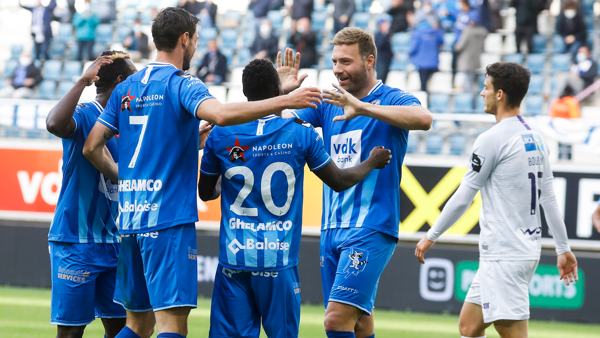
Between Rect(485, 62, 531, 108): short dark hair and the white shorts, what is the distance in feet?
3.43

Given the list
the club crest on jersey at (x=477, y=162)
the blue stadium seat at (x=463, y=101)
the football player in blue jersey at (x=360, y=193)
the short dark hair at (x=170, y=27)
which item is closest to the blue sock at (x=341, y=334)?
the football player in blue jersey at (x=360, y=193)

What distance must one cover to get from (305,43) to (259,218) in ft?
34.9

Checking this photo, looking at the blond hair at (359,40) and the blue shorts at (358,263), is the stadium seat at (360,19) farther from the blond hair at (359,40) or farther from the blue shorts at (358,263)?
the blue shorts at (358,263)

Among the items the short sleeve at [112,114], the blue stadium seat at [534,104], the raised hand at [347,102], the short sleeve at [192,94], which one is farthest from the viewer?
the blue stadium seat at [534,104]

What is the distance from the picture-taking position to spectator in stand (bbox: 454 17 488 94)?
1305 cm

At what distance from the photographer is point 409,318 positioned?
865cm

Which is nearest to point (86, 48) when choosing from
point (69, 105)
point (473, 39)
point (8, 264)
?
point (8, 264)

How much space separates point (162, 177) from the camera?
366 centimetres

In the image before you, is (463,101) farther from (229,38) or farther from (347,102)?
(347,102)

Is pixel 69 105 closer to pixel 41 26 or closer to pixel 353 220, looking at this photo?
pixel 353 220

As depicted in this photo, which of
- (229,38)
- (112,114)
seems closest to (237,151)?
(112,114)

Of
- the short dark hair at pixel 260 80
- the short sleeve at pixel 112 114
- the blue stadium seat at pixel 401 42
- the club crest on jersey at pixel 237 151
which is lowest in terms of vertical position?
the club crest on jersey at pixel 237 151

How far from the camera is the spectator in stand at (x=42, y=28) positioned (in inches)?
614

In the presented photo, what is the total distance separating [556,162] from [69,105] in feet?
22.9
